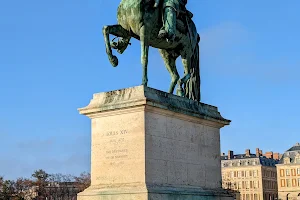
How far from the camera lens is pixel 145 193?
11.7 meters

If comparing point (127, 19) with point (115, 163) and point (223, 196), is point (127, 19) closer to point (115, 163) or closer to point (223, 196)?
point (115, 163)

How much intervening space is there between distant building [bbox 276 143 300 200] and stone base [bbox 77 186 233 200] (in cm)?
12349

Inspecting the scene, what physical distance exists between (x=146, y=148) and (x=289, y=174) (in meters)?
128

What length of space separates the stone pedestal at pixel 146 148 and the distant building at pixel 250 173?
12146cm

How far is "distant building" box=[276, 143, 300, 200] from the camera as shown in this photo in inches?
5212

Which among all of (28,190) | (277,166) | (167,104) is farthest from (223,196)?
(277,166)

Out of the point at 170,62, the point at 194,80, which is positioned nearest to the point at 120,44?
the point at 170,62

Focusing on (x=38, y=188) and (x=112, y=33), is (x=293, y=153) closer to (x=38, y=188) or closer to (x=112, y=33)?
(x=38, y=188)

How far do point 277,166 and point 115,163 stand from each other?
418ft

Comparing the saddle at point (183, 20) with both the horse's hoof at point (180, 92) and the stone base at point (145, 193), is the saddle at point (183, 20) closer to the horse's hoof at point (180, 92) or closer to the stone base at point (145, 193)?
the horse's hoof at point (180, 92)

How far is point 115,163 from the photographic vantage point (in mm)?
12680

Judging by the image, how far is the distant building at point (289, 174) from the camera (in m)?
132

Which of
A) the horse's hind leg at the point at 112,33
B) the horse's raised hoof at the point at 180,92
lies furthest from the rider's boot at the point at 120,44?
the horse's raised hoof at the point at 180,92

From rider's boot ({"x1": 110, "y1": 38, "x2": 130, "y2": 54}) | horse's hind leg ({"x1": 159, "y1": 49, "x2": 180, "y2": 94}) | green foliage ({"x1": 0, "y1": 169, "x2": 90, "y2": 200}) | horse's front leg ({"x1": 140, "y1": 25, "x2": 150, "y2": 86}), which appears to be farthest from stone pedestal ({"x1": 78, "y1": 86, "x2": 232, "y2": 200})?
green foliage ({"x1": 0, "y1": 169, "x2": 90, "y2": 200})
